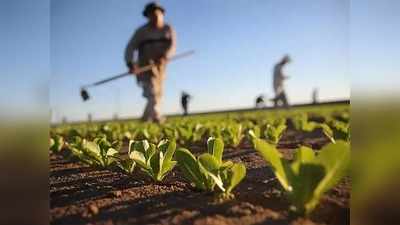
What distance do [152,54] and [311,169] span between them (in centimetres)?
378

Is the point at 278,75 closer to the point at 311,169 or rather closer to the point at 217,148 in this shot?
the point at 217,148

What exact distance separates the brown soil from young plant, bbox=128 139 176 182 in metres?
0.06

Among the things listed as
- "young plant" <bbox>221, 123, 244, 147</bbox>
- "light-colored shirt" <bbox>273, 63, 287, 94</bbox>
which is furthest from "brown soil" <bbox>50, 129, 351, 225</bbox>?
"young plant" <bbox>221, 123, 244, 147</bbox>

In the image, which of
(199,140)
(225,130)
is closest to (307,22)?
(225,130)

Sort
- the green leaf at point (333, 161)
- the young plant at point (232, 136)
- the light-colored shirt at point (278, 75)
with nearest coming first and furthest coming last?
1. the green leaf at point (333, 161)
2. the light-colored shirt at point (278, 75)
3. the young plant at point (232, 136)

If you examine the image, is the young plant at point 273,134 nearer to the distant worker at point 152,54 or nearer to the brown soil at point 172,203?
the brown soil at point 172,203

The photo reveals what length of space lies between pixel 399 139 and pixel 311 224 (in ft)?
1.27

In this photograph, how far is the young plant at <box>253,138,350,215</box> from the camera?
0.95 meters

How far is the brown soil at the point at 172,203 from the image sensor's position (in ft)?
3.57

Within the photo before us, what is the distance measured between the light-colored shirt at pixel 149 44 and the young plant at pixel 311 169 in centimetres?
291

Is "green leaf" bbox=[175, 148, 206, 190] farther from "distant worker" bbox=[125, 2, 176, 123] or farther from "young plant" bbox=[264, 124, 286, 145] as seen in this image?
"distant worker" bbox=[125, 2, 176, 123]

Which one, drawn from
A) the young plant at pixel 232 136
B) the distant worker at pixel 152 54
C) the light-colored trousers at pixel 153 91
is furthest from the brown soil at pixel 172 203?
the light-colored trousers at pixel 153 91

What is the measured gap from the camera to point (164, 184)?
1.50 metres

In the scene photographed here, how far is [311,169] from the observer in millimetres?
955
